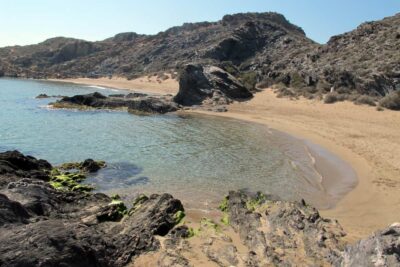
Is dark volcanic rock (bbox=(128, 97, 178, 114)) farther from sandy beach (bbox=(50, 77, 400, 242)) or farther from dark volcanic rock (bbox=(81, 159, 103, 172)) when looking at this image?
dark volcanic rock (bbox=(81, 159, 103, 172))

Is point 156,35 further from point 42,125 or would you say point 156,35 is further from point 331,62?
point 42,125

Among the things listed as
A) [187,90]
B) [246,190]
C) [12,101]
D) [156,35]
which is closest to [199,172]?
[246,190]

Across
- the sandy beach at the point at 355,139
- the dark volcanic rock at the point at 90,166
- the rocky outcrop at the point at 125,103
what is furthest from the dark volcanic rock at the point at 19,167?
the rocky outcrop at the point at 125,103

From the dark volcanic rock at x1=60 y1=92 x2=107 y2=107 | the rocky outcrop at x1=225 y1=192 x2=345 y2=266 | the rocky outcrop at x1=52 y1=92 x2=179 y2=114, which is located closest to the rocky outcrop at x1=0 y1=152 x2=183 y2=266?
the rocky outcrop at x1=225 y1=192 x2=345 y2=266

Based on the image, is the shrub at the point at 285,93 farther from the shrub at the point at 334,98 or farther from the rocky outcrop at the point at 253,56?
the shrub at the point at 334,98

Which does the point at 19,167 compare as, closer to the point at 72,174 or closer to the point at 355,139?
the point at 72,174

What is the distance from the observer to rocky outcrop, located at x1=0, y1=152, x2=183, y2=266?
8305 mm

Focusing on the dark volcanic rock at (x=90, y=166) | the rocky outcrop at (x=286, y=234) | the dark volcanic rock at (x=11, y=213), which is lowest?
the dark volcanic rock at (x=90, y=166)

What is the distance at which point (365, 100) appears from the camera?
4041cm

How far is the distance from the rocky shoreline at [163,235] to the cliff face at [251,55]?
34.7 m

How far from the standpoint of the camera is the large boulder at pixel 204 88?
51125 mm

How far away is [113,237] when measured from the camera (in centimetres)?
1103

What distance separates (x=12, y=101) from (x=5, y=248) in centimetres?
5024

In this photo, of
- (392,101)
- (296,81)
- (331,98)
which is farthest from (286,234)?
(296,81)
